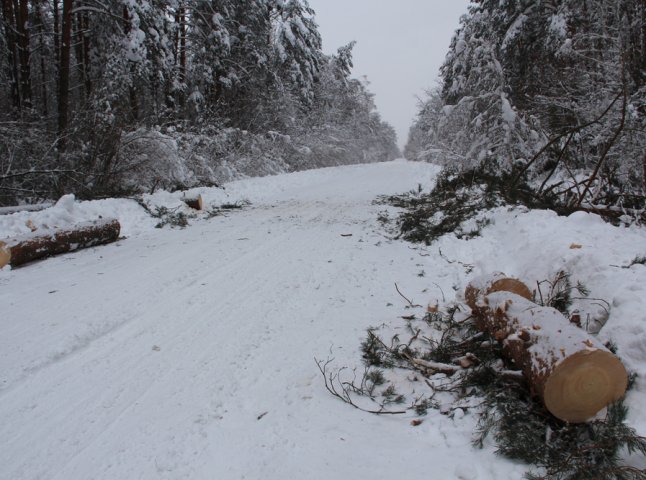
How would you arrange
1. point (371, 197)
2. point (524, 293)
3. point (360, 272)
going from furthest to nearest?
1. point (371, 197)
2. point (360, 272)
3. point (524, 293)

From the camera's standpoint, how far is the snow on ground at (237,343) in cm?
239

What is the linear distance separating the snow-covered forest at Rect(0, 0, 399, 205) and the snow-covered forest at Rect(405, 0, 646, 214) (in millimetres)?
7998

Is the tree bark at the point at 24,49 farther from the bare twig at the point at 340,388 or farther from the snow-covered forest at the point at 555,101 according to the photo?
the bare twig at the point at 340,388

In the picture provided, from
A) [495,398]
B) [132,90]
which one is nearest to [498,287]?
[495,398]

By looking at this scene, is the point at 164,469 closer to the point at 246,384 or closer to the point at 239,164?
the point at 246,384

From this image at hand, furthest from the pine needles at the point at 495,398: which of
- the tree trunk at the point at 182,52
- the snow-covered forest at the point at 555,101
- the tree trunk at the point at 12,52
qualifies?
the tree trunk at the point at 182,52

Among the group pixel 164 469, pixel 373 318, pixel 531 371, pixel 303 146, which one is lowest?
pixel 164 469

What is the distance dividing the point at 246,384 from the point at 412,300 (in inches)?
92.8

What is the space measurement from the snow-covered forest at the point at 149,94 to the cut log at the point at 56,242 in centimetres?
192

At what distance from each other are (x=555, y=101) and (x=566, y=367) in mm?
8949

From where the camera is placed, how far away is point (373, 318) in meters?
4.20

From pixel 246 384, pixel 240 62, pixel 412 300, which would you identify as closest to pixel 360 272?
pixel 412 300

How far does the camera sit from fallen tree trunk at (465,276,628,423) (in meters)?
2.32

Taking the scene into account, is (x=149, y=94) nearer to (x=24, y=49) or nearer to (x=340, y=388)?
(x=24, y=49)
